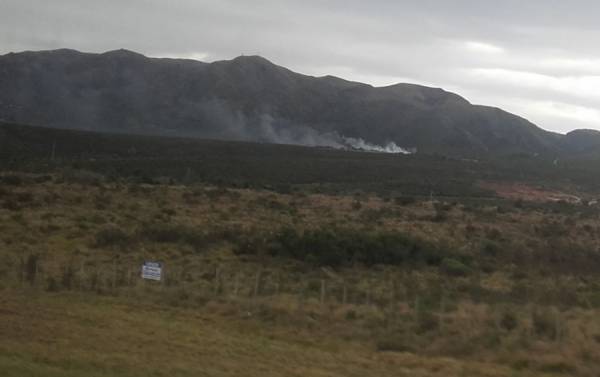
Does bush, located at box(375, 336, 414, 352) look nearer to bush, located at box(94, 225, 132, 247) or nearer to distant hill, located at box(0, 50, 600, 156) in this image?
bush, located at box(94, 225, 132, 247)

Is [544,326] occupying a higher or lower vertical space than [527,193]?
lower

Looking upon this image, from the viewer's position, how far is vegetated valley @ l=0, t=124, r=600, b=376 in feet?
46.9

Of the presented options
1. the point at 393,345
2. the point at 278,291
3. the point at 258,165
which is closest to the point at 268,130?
the point at 258,165

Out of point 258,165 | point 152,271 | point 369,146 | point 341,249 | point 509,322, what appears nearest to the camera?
point 509,322

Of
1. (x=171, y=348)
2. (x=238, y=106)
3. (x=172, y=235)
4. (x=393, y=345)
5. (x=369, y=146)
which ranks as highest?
(x=238, y=106)

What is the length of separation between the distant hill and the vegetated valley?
71837 millimetres

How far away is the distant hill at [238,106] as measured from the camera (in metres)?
138

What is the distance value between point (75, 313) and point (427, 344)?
20.3 feet

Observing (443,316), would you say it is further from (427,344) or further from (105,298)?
(105,298)

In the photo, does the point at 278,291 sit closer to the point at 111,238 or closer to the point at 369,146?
the point at 111,238

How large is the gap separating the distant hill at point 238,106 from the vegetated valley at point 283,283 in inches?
2828

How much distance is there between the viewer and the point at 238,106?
6038 inches

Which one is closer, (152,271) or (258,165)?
(152,271)

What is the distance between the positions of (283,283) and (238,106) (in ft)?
430
